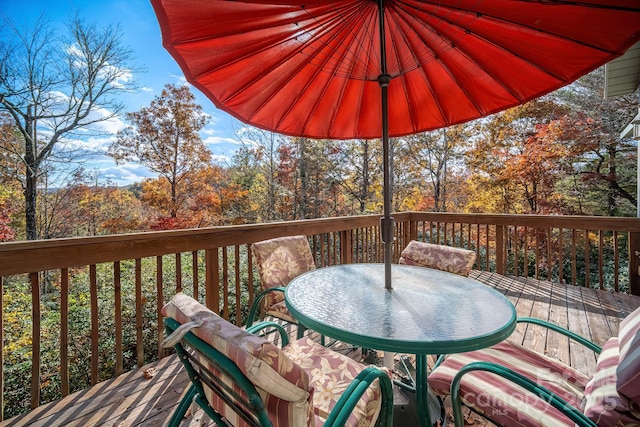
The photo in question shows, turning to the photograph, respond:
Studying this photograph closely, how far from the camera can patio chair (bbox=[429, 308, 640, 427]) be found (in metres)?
0.91

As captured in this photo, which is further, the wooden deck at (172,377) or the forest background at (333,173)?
the forest background at (333,173)

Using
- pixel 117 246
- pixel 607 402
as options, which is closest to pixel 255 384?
pixel 607 402

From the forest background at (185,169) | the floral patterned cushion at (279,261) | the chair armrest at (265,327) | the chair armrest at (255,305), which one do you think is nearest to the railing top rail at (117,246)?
the floral patterned cushion at (279,261)

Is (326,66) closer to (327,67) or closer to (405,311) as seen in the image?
(327,67)

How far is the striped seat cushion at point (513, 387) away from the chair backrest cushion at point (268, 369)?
2.57 feet

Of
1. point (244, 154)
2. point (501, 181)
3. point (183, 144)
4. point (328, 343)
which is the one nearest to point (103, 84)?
point (183, 144)

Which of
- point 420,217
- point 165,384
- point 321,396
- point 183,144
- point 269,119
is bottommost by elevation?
point 165,384

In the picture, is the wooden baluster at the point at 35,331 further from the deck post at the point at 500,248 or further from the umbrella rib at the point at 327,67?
the deck post at the point at 500,248

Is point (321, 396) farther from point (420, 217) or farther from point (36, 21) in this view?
point (36, 21)

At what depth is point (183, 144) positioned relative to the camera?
1025 cm

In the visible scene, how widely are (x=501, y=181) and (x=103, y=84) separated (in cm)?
1296

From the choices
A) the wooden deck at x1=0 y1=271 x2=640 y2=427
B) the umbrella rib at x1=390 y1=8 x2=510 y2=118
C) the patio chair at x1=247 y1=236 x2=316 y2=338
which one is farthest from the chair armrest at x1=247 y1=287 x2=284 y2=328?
the umbrella rib at x1=390 y1=8 x2=510 y2=118

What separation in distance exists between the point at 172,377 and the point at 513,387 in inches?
88.2

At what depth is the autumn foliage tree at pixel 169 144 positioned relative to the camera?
31.8 feet
